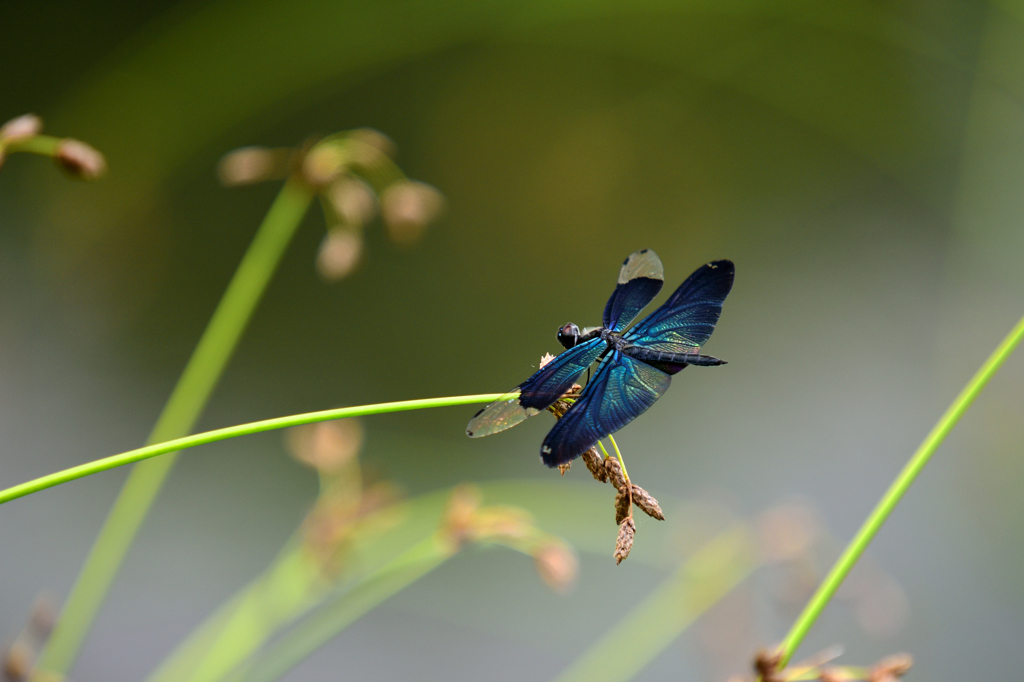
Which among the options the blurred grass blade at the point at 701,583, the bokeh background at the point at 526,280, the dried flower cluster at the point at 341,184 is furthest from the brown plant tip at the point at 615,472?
the bokeh background at the point at 526,280

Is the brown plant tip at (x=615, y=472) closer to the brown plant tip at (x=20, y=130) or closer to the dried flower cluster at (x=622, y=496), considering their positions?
the dried flower cluster at (x=622, y=496)

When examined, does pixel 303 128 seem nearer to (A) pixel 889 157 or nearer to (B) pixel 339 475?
(B) pixel 339 475

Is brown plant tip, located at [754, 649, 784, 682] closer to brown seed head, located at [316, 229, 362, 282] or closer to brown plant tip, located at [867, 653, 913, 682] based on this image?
brown plant tip, located at [867, 653, 913, 682]

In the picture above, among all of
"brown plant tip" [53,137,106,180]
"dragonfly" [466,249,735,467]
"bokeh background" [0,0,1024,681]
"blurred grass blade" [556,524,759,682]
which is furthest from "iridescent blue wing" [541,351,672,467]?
"bokeh background" [0,0,1024,681]

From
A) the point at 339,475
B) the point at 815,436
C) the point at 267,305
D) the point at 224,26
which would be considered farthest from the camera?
the point at 815,436

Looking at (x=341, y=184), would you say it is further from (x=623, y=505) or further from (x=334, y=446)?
(x=623, y=505)

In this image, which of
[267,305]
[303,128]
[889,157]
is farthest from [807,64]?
[267,305]

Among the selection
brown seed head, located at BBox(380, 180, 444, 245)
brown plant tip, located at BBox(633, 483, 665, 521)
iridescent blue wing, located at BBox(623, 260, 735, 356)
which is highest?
brown seed head, located at BBox(380, 180, 444, 245)
